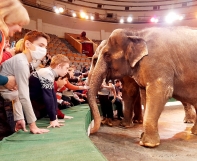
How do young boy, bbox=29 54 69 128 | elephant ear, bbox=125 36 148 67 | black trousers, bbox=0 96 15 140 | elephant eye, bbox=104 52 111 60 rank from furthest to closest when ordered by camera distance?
elephant eye, bbox=104 52 111 60
elephant ear, bbox=125 36 148 67
young boy, bbox=29 54 69 128
black trousers, bbox=0 96 15 140

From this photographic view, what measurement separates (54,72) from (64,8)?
19.9 meters

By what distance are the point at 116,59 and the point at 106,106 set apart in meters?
1.59

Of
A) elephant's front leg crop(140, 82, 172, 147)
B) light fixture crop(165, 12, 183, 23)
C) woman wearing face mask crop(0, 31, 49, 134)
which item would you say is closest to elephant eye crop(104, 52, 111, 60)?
elephant's front leg crop(140, 82, 172, 147)

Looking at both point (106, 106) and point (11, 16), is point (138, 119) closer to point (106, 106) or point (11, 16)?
point (106, 106)

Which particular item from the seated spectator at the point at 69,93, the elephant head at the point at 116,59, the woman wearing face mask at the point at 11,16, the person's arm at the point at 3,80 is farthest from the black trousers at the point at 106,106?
the woman wearing face mask at the point at 11,16

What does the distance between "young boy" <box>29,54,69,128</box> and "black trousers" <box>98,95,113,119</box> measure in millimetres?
1619

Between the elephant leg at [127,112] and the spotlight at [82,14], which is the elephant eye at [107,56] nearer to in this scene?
the elephant leg at [127,112]

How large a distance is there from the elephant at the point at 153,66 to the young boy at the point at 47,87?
57 cm

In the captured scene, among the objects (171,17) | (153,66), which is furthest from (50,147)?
(171,17)

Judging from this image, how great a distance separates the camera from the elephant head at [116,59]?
2955 mm

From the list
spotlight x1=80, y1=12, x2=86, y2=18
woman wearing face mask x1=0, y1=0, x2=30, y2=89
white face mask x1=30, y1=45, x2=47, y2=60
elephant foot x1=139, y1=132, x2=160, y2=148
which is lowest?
elephant foot x1=139, y1=132, x2=160, y2=148

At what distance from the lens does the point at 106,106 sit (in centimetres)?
449

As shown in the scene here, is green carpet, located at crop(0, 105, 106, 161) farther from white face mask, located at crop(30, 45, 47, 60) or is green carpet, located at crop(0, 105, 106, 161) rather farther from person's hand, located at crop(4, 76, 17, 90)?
white face mask, located at crop(30, 45, 47, 60)

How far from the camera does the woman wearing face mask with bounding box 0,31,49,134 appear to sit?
6.61 ft
